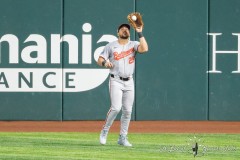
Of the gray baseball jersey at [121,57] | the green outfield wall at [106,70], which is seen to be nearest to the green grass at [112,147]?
the gray baseball jersey at [121,57]

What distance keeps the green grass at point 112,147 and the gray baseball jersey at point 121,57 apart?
3.57 feet

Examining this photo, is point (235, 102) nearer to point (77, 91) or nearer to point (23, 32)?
point (77, 91)

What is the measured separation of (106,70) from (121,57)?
486 centimetres

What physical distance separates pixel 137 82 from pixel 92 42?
1195 millimetres

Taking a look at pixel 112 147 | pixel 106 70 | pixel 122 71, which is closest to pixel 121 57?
pixel 122 71

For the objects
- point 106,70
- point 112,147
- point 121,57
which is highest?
point 121,57

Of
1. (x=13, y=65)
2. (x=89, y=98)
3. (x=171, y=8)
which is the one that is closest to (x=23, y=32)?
(x=13, y=65)

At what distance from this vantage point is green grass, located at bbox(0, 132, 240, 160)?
1155 cm

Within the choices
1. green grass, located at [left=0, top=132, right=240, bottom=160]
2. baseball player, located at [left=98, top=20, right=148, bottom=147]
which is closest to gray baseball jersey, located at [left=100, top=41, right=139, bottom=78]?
baseball player, located at [left=98, top=20, right=148, bottom=147]

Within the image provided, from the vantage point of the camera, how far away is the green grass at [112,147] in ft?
37.9

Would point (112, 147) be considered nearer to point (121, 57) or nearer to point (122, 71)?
point (122, 71)

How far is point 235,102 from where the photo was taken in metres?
17.4

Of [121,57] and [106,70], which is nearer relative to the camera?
[121,57]

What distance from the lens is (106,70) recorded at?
17297 millimetres
